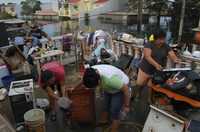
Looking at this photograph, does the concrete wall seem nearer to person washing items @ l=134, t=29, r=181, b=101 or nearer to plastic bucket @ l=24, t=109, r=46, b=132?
person washing items @ l=134, t=29, r=181, b=101

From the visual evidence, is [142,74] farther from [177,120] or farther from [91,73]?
[91,73]

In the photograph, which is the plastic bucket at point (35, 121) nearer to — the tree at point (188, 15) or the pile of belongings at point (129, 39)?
the pile of belongings at point (129, 39)

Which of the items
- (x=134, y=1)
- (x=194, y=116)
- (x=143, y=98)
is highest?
(x=134, y=1)

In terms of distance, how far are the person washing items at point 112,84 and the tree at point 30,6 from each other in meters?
29.7

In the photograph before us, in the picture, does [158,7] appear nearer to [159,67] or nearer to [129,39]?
[129,39]

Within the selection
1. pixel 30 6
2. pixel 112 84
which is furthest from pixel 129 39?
Answer: pixel 30 6

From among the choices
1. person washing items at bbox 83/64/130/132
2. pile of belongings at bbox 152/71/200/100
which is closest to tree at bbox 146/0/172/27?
pile of belongings at bbox 152/71/200/100

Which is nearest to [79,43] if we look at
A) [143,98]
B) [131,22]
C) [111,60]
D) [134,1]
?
[111,60]

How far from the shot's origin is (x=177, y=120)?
2525 mm

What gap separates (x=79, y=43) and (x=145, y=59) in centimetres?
325

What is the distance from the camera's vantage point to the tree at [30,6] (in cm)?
3006

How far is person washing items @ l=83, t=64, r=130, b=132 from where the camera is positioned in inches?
95.6

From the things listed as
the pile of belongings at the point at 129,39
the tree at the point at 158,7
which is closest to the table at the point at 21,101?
the pile of belongings at the point at 129,39

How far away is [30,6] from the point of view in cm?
3253
